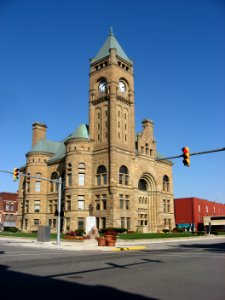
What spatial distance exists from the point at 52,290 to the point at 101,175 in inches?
1912

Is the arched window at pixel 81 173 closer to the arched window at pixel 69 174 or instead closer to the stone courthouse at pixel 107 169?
the stone courthouse at pixel 107 169

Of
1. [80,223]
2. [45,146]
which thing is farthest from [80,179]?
[45,146]

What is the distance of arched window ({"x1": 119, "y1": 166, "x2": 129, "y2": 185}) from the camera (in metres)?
59.0

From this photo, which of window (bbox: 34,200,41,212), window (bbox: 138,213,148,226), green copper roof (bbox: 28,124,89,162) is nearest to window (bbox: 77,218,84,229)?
window (bbox: 138,213,148,226)

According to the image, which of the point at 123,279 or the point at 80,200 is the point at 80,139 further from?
the point at 123,279

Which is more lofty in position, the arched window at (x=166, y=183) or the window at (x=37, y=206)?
the arched window at (x=166, y=183)

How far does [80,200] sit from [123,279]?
47244 mm

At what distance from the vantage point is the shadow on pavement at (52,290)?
Result: 373 inches

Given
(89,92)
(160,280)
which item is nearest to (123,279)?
(160,280)

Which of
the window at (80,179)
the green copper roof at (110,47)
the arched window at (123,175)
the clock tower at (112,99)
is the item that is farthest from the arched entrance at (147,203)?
the green copper roof at (110,47)

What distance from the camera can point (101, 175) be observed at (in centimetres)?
5884

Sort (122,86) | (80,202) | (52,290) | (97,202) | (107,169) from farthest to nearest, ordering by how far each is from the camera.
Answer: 1. (122,86)
2. (80,202)
3. (97,202)
4. (107,169)
5. (52,290)

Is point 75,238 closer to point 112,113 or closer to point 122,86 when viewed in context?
point 112,113

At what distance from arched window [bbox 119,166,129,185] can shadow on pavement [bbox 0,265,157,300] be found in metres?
46.8
